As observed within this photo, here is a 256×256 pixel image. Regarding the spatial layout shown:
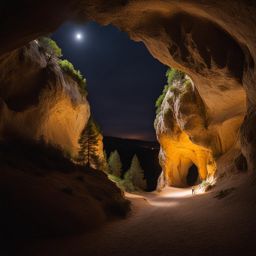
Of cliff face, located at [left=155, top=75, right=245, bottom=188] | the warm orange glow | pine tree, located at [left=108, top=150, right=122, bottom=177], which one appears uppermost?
cliff face, located at [left=155, top=75, right=245, bottom=188]

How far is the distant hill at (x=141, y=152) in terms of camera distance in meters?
83.3

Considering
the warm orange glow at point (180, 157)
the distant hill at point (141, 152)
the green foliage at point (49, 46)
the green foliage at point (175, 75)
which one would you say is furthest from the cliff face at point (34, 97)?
the distant hill at point (141, 152)

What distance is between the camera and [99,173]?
18969 mm

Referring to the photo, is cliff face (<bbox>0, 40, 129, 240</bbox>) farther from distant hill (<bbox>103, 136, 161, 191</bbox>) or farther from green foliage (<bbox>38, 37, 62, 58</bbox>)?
distant hill (<bbox>103, 136, 161, 191</bbox>)

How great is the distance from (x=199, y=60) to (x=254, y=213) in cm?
951

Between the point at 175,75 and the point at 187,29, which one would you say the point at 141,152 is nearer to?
the point at 175,75

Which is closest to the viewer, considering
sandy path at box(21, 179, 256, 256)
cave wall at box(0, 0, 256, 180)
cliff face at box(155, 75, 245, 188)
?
sandy path at box(21, 179, 256, 256)

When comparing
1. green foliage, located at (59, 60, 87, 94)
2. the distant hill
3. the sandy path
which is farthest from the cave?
the distant hill

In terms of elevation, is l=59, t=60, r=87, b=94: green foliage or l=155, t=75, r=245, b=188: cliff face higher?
l=59, t=60, r=87, b=94: green foliage

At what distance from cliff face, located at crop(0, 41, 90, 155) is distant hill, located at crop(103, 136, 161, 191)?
59909 millimetres

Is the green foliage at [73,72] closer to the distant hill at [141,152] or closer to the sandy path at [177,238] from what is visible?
the sandy path at [177,238]

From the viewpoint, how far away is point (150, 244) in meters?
7.64

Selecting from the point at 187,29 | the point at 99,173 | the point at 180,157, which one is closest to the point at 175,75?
A: the point at 187,29

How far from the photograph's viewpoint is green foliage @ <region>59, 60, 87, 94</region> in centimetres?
2494
